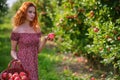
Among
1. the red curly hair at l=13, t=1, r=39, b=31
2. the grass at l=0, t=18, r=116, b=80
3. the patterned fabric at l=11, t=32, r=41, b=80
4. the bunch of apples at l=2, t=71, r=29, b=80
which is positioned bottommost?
the grass at l=0, t=18, r=116, b=80

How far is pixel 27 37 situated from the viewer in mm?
6371

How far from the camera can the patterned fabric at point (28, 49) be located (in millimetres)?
6379

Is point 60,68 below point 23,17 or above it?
below

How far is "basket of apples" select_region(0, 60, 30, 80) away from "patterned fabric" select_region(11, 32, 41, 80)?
0.52 metres

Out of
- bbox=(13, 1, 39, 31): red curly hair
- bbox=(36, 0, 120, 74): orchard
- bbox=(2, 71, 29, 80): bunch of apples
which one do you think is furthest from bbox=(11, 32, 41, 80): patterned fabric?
bbox=(36, 0, 120, 74): orchard

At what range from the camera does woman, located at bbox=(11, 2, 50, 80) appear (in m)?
6.37

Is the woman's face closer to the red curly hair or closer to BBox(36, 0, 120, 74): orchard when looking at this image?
the red curly hair

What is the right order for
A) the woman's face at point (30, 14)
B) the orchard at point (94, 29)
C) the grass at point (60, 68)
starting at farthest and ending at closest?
the grass at point (60, 68), the orchard at point (94, 29), the woman's face at point (30, 14)

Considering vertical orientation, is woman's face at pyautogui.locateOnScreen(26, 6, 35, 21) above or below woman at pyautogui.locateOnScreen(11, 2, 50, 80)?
above

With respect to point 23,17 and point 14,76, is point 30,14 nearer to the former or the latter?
point 23,17

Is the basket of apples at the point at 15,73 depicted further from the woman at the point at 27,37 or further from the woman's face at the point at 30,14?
the woman's face at the point at 30,14

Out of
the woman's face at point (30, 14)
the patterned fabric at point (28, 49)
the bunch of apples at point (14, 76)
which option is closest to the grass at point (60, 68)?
the patterned fabric at point (28, 49)

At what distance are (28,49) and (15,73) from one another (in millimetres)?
733

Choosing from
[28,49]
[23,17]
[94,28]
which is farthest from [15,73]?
[94,28]
